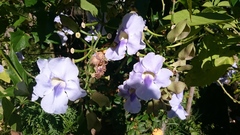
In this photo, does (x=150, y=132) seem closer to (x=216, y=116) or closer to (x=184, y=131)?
(x=184, y=131)

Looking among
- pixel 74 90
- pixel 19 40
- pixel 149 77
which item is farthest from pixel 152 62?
pixel 19 40

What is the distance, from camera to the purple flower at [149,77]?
732 millimetres

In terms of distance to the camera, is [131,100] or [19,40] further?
[19,40]

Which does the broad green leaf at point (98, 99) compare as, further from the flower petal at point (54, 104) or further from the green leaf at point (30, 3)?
the green leaf at point (30, 3)

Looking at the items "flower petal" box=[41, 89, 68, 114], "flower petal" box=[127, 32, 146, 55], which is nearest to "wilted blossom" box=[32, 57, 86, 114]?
"flower petal" box=[41, 89, 68, 114]

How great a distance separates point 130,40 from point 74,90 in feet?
0.46

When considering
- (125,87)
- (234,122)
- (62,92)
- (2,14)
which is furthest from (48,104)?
(234,122)

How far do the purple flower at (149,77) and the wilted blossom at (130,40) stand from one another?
3cm

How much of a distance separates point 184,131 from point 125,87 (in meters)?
2.20

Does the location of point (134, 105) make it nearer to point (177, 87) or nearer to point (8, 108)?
point (177, 87)

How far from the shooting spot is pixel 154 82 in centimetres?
74

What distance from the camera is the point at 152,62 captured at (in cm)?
74

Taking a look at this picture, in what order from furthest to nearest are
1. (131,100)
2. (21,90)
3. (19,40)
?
(19,40), (131,100), (21,90)

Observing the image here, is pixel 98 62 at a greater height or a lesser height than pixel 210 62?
greater
